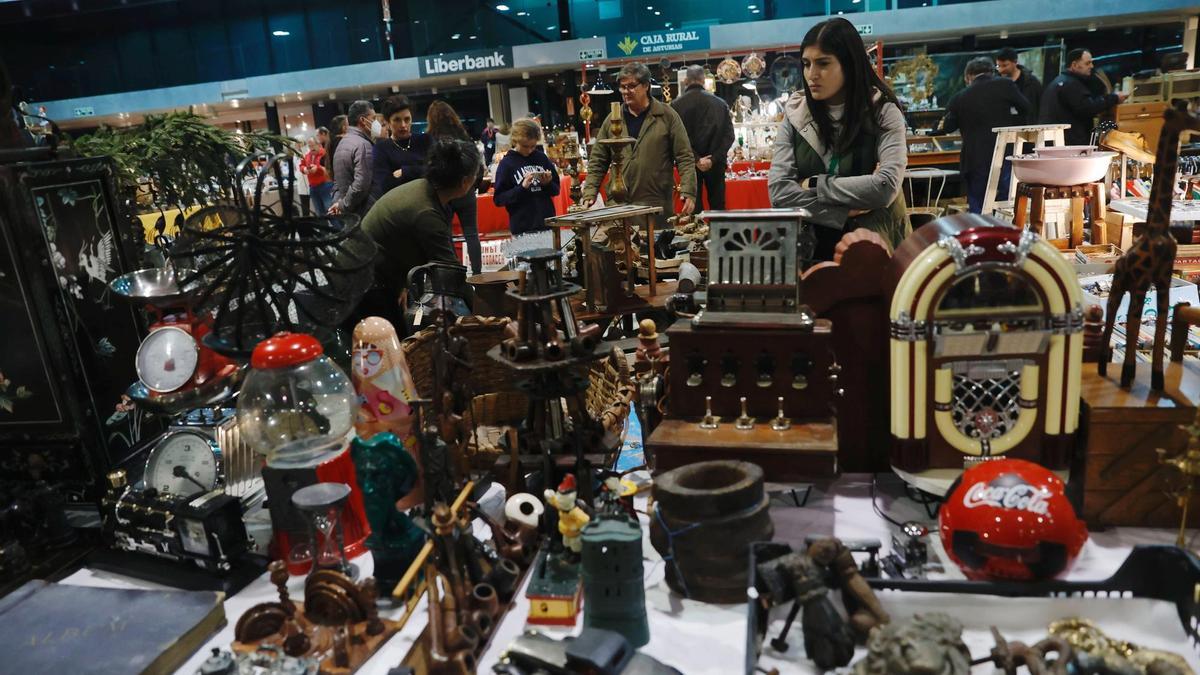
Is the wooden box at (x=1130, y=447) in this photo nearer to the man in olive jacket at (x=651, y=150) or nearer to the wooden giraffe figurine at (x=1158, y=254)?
the wooden giraffe figurine at (x=1158, y=254)

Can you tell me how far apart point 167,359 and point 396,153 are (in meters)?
2.98

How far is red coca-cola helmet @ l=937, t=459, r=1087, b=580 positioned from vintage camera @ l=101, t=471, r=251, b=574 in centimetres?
151

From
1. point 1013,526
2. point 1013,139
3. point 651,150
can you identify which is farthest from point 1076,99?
point 1013,526

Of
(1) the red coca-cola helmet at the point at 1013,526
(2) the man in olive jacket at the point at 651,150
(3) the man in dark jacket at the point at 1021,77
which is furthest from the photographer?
(3) the man in dark jacket at the point at 1021,77

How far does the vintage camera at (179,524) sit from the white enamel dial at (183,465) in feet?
0.14

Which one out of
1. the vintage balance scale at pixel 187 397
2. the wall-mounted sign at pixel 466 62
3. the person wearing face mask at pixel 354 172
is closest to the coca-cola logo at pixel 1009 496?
the vintage balance scale at pixel 187 397

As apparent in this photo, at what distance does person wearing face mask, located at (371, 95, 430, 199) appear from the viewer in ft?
15.9

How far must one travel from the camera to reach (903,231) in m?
2.87

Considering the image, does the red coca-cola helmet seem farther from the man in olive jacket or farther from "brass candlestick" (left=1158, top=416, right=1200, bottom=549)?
the man in olive jacket

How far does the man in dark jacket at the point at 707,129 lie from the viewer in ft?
A: 18.2

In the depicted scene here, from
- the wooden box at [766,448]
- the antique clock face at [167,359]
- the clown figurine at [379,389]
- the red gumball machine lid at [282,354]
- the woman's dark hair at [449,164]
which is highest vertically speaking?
the woman's dark hair at [449,164]

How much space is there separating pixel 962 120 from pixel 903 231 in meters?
3.63

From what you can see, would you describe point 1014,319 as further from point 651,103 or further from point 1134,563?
point 651,103

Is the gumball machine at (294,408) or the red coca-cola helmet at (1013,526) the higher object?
the gumball machine at (294,408)
